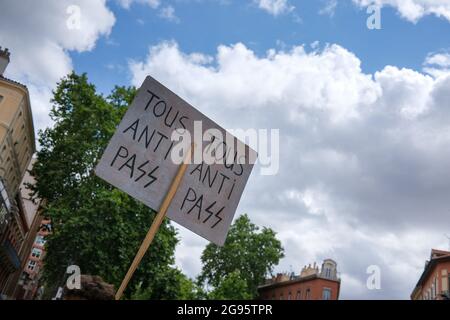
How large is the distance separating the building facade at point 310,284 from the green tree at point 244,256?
612cm

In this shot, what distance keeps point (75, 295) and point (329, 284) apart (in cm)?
4686

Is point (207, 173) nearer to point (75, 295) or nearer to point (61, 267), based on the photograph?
point (75, 295)

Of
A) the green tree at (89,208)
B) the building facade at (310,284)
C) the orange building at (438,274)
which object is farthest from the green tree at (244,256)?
the green tree at (89,208)

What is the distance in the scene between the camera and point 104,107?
24.3m

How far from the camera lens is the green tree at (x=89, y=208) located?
20938 millimetres

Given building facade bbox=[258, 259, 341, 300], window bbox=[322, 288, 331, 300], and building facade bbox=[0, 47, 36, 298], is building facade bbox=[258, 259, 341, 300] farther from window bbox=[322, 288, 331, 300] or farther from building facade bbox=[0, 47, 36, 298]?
building facade bbox=[0, 47, 36, 298]

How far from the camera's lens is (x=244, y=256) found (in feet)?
157

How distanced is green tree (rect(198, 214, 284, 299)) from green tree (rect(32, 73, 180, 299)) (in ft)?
80.3

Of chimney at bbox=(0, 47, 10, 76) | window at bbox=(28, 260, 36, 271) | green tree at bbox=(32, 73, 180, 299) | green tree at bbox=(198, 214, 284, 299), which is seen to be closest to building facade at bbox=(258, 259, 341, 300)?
green tree at bbox=(198, 214, 284, 299)

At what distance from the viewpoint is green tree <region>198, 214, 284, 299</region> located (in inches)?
1881

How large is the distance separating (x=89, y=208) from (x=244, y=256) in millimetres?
29607

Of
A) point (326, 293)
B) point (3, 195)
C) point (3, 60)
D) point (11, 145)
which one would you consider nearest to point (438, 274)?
point (326, 293)

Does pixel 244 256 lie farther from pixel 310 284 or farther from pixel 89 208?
pixel 89 208
